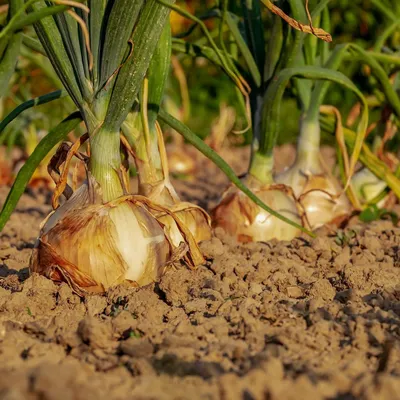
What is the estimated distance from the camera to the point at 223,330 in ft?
5.10

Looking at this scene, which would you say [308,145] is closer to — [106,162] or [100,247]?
[106,162]

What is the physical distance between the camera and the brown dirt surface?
122 cm

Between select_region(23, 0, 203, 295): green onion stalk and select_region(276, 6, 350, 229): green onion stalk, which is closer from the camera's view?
select_region(23, 0, 203, 295): green onion stalk

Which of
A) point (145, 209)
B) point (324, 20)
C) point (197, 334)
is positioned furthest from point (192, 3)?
point (197, 334)

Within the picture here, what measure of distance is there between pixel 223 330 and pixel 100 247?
0.41m

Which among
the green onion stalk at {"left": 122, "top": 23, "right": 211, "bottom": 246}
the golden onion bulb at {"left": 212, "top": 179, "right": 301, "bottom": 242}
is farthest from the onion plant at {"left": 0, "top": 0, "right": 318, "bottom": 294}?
the golden onion bulb at {"left": 212, "top": 179, "right": 301, "bottom": 242}

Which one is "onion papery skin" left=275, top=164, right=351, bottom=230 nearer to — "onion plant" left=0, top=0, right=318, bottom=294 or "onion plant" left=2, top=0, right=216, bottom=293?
"onion plant" left=0, top=0, right=318, bottom=294

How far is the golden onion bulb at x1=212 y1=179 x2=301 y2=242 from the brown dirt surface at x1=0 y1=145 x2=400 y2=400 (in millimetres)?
136

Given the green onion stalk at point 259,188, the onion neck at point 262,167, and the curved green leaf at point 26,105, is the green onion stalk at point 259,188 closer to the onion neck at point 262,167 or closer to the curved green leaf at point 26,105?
the onion neck at point 262,167

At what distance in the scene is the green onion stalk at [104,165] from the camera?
1.82m

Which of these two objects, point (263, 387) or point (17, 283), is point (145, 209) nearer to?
A: point (17, 283)

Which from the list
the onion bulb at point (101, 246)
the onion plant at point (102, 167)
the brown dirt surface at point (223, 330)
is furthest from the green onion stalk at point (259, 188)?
the onion bulb at point (101, 246)

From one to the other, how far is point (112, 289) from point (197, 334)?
0.36 meters

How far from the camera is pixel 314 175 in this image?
8.43 feet
